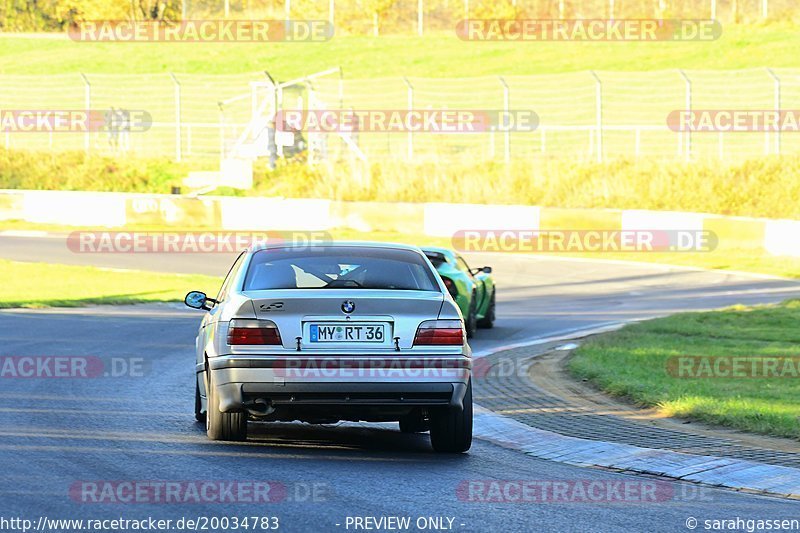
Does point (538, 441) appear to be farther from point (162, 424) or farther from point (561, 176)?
point (561, 176)

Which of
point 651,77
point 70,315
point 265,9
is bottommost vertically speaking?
point 70,315

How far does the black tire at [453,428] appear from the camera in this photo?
29.6 ft

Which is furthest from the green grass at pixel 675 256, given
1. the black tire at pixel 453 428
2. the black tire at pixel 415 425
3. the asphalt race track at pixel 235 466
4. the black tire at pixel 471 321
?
the black tire at pixel 453 428

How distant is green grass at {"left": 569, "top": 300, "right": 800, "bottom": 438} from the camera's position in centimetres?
1066

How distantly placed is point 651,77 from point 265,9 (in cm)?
3021

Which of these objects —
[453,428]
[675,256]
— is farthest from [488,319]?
[675,256]

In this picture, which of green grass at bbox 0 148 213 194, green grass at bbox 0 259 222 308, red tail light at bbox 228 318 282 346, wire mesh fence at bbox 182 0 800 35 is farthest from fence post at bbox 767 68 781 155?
red tail light at bbox 228 318 282 346

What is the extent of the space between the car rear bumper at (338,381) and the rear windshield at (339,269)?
2.39ft

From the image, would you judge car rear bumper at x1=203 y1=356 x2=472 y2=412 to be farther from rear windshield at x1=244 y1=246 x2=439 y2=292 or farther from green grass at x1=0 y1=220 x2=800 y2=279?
green grass at x1=0 y1=220 x2=800 y2=279

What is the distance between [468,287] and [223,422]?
8.65 metres

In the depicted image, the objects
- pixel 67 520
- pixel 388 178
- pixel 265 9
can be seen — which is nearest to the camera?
pixel 67 520

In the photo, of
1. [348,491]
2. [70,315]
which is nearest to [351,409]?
[348,491]

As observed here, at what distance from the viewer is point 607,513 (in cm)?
722

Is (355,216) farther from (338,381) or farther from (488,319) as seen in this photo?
(338,381)
